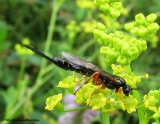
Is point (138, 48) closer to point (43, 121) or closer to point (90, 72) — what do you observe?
point (90, 72)

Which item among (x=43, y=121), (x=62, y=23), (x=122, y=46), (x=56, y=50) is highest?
(x=62, y=23)

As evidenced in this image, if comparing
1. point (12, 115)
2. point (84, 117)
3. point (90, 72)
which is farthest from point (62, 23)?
point (90, 72)

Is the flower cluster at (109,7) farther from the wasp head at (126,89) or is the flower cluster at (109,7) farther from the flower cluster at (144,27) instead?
the wasp head at (126,89)

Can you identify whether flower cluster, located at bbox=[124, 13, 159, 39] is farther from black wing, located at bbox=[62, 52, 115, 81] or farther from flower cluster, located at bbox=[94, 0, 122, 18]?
black wing, located at bbox=[62, 52, 115, 81]

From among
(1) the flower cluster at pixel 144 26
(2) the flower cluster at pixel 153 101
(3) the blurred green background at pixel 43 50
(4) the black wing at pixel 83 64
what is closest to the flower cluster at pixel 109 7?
(1) the flower cluster at pixel 144 26

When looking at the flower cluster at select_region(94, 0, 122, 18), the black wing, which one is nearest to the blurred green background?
the flower cluster at select_region(94, 0, 122, 18)

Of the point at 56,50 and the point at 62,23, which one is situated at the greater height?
the point at 62,23

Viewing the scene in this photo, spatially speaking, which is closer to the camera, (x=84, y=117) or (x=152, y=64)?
(x=84, y=117)

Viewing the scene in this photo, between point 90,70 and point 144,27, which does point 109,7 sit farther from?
point 90,70
